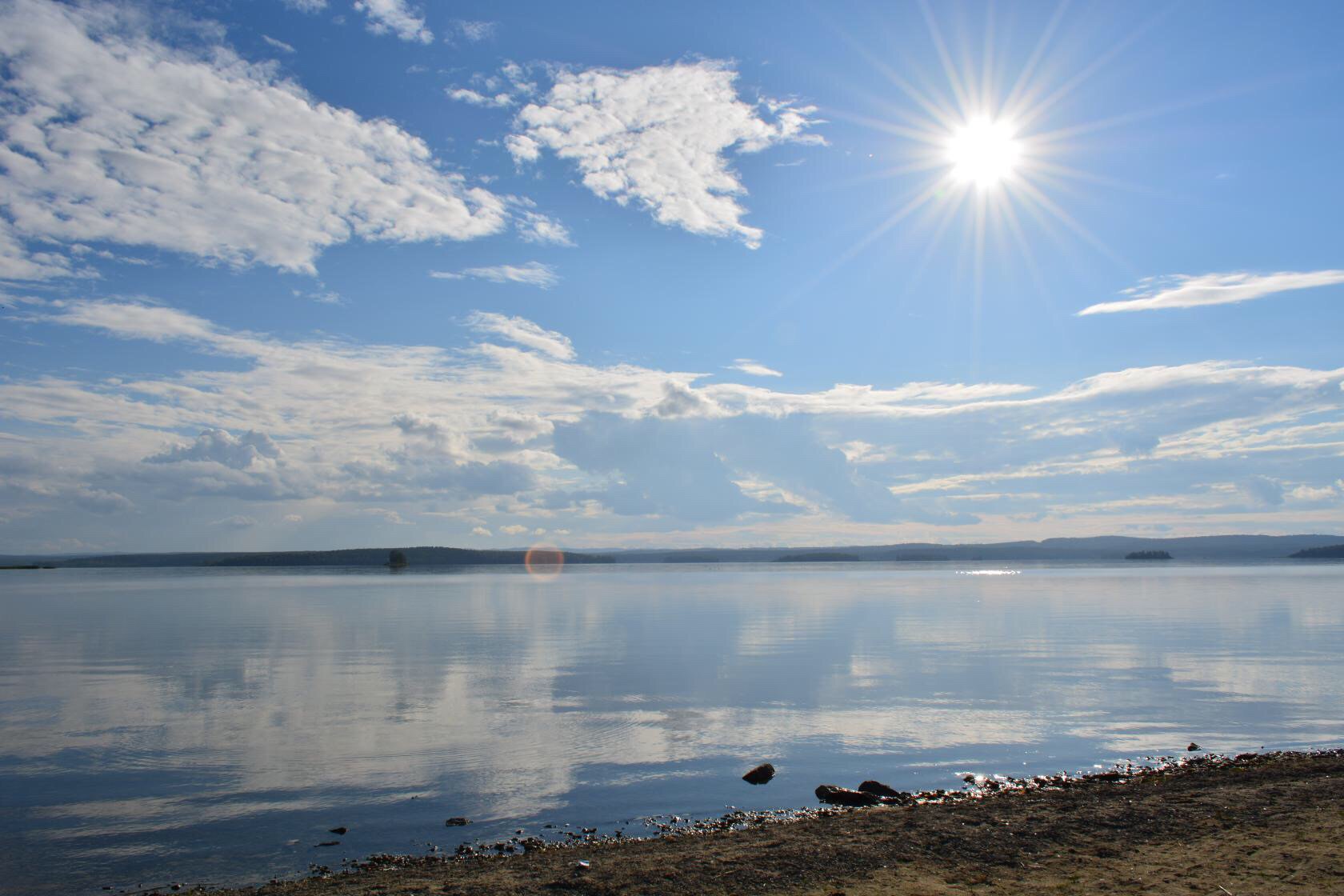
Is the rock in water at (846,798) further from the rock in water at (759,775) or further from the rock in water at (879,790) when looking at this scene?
the rock in water at (759,775)

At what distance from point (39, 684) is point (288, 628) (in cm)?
2014

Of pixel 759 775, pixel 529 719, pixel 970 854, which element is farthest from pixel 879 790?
pixel 529 719

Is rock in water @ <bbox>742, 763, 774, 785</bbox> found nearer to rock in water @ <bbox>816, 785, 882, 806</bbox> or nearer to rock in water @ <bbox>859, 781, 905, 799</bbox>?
rock in water @ <bbox>816, 785, 882, 806</bbox>

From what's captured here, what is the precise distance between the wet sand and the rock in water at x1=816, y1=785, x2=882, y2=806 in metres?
0.41

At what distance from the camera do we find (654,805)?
51.1ft

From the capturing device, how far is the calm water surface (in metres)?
14.8

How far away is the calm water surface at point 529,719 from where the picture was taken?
14.8 meters

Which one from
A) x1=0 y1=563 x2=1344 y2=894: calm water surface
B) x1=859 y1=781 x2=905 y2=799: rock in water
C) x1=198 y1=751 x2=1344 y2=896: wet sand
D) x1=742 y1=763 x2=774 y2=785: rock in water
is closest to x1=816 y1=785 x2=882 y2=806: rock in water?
x1=859 y1=781 x2=905 y2=799: rock in water

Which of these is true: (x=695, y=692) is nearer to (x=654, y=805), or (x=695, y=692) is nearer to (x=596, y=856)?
(x=654, y=805)

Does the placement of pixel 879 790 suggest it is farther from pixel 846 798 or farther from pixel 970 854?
→ pixel 970 854

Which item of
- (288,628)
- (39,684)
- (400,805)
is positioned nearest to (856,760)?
(400,805)

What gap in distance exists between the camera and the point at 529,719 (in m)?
22.9

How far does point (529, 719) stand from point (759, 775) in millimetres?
7773

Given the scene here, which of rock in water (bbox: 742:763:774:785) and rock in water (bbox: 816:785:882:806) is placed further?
rock in water (bbox: 742:763:774:785)
